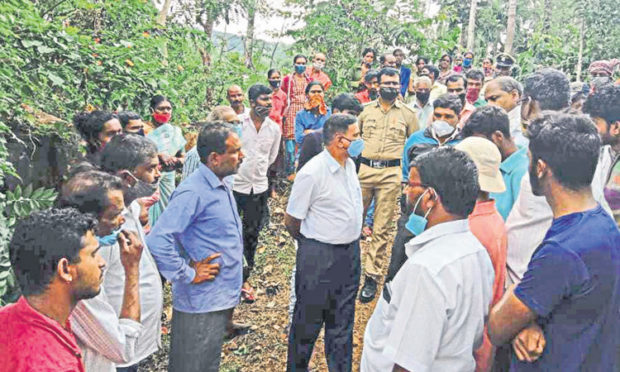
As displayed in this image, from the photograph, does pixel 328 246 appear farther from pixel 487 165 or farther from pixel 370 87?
pixel 370 87

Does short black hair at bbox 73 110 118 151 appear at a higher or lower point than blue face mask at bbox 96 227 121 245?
higher

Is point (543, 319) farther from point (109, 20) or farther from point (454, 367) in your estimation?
point (109, 20)

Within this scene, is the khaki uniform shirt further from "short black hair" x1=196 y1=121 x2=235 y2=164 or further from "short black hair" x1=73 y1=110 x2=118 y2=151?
"short black hair" x1=73 y1=110 x2=118 y2=151

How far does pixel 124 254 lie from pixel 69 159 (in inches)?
102

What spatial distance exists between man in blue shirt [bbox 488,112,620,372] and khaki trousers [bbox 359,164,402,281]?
130 inches

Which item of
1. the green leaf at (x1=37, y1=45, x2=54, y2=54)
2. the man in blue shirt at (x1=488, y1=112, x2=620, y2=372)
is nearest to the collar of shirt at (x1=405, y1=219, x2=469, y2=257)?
the man in blue shirt at (x1=488, y1=112, x2=620, y2=372)

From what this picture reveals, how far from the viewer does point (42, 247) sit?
1.70 m

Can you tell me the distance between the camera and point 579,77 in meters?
19.0

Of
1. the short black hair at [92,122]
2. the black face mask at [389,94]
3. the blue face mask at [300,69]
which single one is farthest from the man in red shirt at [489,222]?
the blue face mask at [300,69]

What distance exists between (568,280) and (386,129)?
3916 mm

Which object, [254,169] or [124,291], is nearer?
[124,291]

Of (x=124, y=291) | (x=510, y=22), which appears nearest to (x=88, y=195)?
(x=124, y=291)

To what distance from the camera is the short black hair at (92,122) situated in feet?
12.2

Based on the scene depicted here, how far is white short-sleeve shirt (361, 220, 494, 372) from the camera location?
1.95 metres
